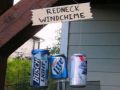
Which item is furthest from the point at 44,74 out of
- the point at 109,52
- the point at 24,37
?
the point at 109,52

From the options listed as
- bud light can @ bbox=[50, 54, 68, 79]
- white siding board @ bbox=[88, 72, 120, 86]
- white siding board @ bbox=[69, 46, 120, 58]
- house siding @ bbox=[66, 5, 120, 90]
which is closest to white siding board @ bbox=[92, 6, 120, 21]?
house siding @ bbox=[66, 5, 120, 90]

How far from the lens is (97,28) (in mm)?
4988

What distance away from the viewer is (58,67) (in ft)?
10.7

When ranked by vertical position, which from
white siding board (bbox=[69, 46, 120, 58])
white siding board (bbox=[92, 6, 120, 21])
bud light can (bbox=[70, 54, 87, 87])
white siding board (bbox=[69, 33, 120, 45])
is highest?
white siding board (bbox=[92, 6, 120, 21])

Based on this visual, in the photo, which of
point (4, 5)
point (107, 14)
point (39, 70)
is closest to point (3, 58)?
point (39, 70)

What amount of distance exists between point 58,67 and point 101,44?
1.75m

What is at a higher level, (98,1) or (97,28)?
(98,1)

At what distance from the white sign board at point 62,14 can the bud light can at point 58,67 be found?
48 cm

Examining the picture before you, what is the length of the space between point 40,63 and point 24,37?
0.24 metres

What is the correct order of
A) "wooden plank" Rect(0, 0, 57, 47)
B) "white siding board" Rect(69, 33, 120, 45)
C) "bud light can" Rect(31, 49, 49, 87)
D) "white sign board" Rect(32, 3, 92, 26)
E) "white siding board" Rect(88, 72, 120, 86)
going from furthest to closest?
"white siding board" Rect(69, 33, 120, 45), "white siding board" Rect(88, 72, 120, 86), "bud light can" Rect(31, 49, 49, 87), "wooden plank" Rect(0, 0, 57, 47), "white sign board" Rect(32, 3, 92, 26)

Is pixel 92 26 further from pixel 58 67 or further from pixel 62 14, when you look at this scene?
pixel 62 14

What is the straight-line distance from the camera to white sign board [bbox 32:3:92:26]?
285 cm

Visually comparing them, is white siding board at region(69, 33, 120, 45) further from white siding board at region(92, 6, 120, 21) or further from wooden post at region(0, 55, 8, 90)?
wooden post at region(0, 55, 8, 90)

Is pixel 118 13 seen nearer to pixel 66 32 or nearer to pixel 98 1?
pixel 98 1
